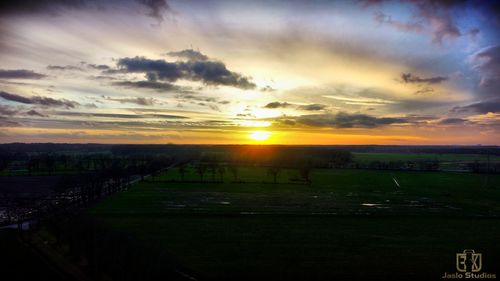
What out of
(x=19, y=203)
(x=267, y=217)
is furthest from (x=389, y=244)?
(x=19, y=203)

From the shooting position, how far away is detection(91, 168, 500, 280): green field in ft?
98.4

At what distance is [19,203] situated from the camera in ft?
209

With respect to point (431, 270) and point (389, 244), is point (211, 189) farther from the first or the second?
point (431, 270)

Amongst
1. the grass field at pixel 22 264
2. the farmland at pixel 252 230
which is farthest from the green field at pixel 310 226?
the grass field at pixel 22 264

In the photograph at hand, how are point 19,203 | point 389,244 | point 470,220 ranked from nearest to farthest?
point 389,244 → point 470,220 → point 19,203

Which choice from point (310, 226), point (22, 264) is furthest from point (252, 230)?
point (22, 264)

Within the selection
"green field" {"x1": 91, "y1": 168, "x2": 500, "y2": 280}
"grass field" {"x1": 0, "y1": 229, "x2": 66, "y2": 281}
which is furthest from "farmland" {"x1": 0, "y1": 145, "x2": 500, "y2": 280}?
"grass field" {"x1": 0, "y1": 229, "x2": 66, "y2": 281}

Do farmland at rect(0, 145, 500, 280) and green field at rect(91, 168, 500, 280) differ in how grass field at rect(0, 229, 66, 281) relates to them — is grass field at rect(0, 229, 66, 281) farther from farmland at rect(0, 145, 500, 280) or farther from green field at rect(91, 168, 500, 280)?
green field at rect(91, 168, 500, 280)

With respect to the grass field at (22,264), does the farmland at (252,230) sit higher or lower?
higher

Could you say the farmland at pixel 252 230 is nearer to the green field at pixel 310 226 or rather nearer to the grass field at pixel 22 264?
the green field at pixel 310 226

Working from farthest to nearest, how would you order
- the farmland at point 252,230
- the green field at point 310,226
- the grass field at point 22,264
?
the green field at point 310,226
the farmland at point 252,230
the grass field at point 22,264

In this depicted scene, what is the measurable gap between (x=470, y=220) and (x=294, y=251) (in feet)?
102

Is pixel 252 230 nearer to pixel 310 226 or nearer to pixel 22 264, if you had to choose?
pixel 310 226

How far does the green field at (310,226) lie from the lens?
98.4 ft
